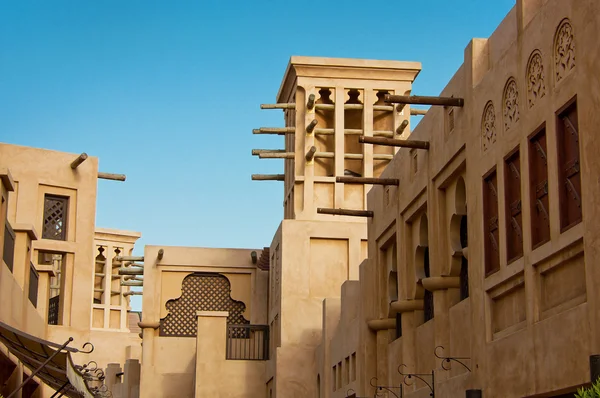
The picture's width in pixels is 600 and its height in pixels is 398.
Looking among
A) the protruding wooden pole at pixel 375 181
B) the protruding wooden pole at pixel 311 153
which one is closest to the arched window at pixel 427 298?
the protruding wooden pole at pixel 375 181

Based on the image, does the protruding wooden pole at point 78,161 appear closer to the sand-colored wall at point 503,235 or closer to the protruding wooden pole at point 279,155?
the protruding wooden pole at point 279,155

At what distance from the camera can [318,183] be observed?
30344 millimetres

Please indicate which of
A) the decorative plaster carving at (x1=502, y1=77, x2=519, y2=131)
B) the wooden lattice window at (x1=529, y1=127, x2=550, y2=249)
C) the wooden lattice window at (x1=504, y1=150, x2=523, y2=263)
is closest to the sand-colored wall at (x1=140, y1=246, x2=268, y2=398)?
the wooden lattice window at (x1=504, y1=150, x2=523, y2=263)

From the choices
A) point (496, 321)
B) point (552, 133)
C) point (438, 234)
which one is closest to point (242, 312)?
point (438, 234)

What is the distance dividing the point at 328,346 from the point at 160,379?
758 centimetres

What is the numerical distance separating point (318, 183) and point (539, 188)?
58.6 feet

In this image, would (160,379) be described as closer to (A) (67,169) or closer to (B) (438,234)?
(A) (67,169)

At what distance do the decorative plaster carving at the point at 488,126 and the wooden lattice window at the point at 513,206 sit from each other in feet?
2.35

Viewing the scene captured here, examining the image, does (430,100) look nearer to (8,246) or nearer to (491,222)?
(491,222)

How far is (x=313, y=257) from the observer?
96.9ft

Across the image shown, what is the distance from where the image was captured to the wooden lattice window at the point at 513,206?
43.8 ft

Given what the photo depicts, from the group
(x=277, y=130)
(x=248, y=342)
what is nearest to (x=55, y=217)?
(x=277, y=130)

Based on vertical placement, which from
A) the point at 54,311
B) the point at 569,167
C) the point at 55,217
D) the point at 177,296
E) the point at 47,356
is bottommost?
the point at 47,356

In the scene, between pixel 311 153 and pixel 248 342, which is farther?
pixel 248 342
